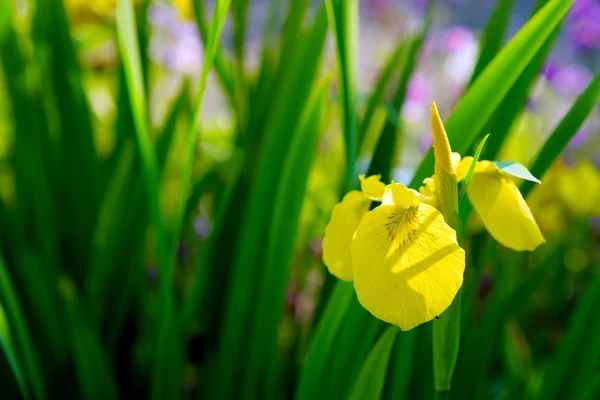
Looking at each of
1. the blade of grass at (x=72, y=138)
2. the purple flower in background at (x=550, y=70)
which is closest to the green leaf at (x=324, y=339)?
the blade of grass at (x=72, y=138)

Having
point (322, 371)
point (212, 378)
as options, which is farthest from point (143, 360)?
point (322, 371)

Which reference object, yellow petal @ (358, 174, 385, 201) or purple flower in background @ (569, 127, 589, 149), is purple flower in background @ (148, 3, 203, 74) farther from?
yellow petal @ (358, 174, 385, 201)

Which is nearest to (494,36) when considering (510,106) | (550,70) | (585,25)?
(510,106)

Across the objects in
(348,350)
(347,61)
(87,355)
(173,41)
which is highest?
(347,61)

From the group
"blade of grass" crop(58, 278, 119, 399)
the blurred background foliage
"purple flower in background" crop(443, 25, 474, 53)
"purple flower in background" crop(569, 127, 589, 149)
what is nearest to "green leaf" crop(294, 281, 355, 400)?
the blurred background foliage

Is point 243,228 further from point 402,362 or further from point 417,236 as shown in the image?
point 417,236

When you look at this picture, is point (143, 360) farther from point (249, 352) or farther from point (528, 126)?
point (528, 126)

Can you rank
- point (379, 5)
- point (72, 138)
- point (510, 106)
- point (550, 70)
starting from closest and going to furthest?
point (510, 106) < point (72, 138) < point (550, 70) < point (379, 5)
